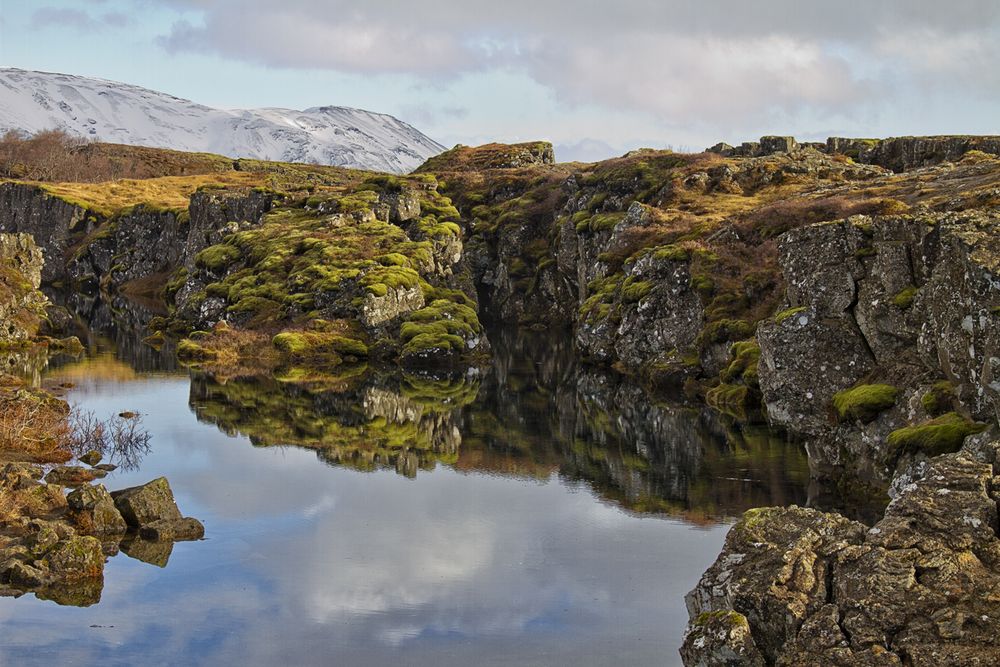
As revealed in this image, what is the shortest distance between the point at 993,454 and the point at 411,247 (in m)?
79.7

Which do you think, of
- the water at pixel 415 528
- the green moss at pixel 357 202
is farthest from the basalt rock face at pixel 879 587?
the green moss at pixel 357 202

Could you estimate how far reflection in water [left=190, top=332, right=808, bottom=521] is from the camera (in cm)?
3922

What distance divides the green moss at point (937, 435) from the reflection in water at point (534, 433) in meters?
8.06

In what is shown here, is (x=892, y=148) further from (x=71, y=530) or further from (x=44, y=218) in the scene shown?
(x=44, y=218)

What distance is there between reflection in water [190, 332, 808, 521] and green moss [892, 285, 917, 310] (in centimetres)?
777

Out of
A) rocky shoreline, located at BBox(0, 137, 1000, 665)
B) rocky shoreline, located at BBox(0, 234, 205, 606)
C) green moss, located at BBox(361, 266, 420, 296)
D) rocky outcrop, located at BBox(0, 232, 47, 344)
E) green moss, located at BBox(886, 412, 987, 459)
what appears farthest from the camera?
green moss, located at BBox(361, 266, 420, 296)

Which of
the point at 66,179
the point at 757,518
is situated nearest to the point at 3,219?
the point at 66,179

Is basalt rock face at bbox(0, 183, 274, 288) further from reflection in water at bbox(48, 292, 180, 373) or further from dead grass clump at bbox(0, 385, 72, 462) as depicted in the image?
dead grass clump at bbox(0, 385, 72, 462)

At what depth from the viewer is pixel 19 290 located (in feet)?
261

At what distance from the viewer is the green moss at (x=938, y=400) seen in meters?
28.7

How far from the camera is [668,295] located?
66438 mm

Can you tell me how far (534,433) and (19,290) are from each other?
169 ft

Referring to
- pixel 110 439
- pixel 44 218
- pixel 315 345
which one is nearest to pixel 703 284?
pixel 315 345

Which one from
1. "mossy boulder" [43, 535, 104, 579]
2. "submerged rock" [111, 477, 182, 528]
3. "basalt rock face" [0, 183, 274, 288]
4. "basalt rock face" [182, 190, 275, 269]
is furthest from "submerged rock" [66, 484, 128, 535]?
"basalt rock face" [0, 183, 274, 288]
